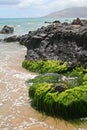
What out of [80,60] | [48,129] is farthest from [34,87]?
[80,60]

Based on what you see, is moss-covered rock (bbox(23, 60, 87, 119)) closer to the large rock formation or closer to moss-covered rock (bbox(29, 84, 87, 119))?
moss-covered rock (bbox(29, 84, 87, 119))

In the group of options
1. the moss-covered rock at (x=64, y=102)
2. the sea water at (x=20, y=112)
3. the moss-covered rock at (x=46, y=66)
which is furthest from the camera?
the moss-covered rock at (x=46, y=66)

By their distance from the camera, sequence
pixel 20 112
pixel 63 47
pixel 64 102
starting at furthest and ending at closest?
pixel 63 47 < pixel 20 112 < pixel 64 102

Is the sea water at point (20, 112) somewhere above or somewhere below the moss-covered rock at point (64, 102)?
below

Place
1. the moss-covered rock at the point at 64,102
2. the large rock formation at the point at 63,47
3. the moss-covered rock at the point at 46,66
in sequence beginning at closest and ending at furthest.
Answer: the moss-covered rock at the point at 64,102
the moss-covered rock at the point at 46,66
the large rock formation at the point at 63,47

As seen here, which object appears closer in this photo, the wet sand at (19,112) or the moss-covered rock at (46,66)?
the wet sand at (19,112)

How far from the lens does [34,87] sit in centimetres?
1170

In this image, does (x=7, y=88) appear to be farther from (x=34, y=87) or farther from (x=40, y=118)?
(x=40, y=118)

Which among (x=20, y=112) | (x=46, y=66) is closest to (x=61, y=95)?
(x=20, y=112)

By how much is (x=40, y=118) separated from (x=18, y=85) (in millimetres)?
4184

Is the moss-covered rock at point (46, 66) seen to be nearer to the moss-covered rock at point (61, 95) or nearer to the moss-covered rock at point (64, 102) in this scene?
the moss-covered rock at point (61, 95)

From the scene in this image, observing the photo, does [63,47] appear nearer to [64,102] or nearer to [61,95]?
[61,95]

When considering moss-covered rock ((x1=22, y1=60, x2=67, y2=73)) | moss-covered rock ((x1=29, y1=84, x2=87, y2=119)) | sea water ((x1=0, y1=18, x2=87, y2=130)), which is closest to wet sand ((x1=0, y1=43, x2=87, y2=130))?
sea water ((x1=0, y1=18, x2=87, y2=130))

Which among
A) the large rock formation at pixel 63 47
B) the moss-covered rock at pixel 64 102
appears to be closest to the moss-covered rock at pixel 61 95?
the moss-covered rock at pixel 64 102
